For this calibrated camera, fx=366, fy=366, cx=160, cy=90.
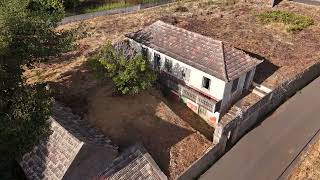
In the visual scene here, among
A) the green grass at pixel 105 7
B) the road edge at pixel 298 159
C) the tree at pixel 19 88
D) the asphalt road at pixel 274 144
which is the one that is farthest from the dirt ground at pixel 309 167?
the green grass at pixel 105 7

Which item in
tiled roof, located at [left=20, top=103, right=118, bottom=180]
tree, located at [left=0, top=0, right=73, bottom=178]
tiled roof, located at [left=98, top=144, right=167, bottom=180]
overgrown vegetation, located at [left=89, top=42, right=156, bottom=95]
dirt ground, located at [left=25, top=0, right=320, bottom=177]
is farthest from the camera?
overgrown vegetation, located at [left=89, top=42, right=156, bottom=95]

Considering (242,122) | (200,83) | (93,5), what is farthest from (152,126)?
(93,5)

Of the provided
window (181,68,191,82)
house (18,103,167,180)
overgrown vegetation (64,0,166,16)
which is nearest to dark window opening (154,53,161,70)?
window (181,68,191,82)

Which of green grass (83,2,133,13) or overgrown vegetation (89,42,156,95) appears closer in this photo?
overgrown vegetation (89,42,156,95)

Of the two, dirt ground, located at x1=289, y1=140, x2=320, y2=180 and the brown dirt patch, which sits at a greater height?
the brown dirt patch

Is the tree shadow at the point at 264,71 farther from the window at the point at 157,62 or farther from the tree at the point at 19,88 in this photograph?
the tree at the point at 19,88

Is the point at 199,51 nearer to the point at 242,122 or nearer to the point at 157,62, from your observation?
the point at 157,62

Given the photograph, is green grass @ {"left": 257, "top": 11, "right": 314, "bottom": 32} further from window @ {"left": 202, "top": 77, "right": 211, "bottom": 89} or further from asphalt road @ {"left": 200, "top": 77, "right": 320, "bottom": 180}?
window @ {"left": 202, "top": 77, "right": 211, "bottom": 89}
